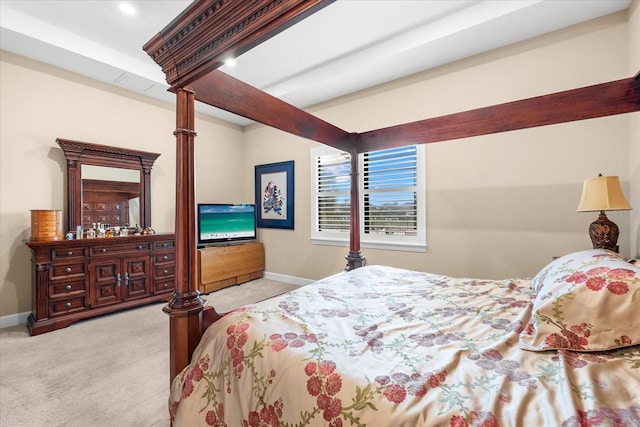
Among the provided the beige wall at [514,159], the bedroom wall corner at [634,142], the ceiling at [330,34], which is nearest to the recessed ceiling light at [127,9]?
the ceiling at [330,34]

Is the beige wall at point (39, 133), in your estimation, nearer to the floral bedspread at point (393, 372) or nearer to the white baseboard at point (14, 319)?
the white baseboard at point (14, 319)

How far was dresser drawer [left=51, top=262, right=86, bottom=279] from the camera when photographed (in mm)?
2766

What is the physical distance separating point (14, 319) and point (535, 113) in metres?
5.05

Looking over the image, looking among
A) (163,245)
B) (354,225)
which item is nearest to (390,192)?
(354,225)

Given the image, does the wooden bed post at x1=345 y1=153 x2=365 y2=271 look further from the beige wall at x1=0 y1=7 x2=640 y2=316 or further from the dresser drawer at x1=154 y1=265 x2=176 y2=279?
the dresser drawer at x1=154 y1=265 x2=176 y2=279

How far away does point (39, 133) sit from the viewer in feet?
9.98

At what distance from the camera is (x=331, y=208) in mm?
4145

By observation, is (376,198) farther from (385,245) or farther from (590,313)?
(590,313)

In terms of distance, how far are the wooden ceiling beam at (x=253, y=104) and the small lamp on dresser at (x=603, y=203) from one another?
1939 mm

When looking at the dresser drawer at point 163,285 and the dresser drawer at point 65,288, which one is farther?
the dresser drawer at point 163,285

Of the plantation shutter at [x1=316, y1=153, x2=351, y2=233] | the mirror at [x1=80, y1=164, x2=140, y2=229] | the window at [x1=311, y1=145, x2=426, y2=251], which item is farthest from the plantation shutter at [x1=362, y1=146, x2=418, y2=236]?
the mirror at [x1=80, y1=164, x2=140, y2=229]

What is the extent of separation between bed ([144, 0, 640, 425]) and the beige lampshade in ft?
1.69

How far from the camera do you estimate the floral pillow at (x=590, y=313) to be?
894 mm

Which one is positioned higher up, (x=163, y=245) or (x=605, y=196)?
(x=605, y=196)
